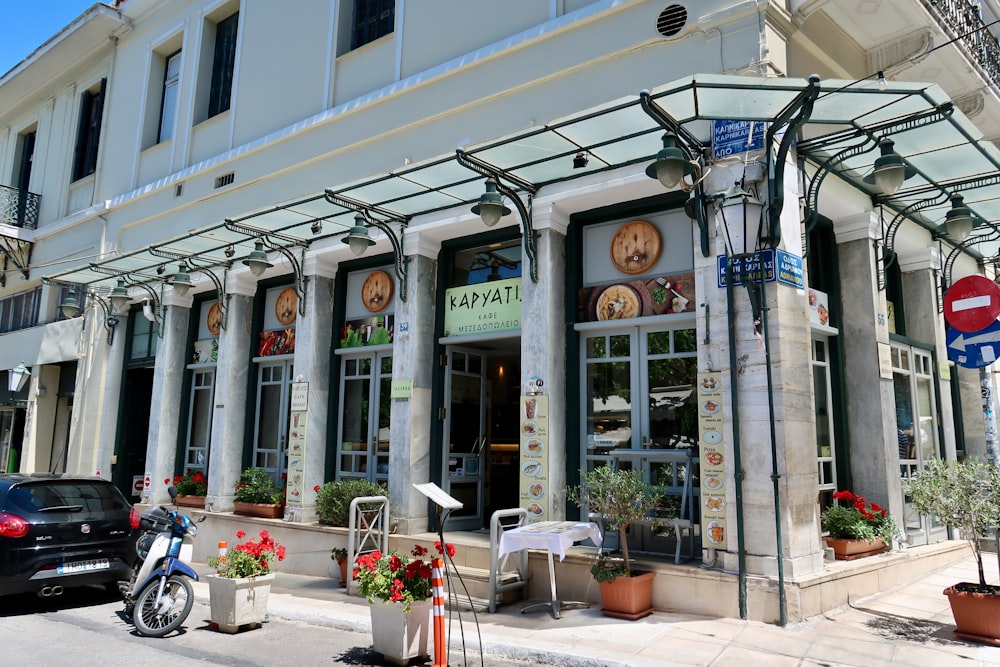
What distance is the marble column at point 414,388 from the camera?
9.83m

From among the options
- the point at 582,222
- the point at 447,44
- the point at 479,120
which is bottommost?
the point at 582,222

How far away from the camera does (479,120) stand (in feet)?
32.1

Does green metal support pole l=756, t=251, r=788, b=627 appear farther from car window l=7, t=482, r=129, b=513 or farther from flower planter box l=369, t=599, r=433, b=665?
car window l=7, t=482, r=129, b=513

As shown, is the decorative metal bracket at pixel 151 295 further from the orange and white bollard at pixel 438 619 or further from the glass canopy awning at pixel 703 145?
the orange and white bollard at pixel 438 619

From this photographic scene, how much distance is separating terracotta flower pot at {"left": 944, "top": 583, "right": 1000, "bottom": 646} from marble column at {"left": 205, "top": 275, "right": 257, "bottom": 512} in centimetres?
1082

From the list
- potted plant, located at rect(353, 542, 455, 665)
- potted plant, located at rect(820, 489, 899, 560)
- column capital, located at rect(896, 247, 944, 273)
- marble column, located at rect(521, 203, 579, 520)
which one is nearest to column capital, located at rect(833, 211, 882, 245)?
column capital, located at rect(896, 247, 944, 273)

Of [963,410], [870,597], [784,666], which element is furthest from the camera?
[963,410]

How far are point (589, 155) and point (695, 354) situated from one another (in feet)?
8.39

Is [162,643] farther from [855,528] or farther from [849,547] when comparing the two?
[855,528]

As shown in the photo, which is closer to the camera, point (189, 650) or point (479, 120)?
point (189, 650)

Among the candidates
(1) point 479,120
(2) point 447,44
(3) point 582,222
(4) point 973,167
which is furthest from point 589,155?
(4) point 973,167

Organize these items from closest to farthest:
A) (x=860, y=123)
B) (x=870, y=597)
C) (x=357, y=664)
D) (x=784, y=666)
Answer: (x=784, y=666)
(x=357, y=664)
(x=860, y=123)
(x=870, y=597)

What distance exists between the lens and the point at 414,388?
9.98 m

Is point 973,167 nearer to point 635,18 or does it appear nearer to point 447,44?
point 635,18
